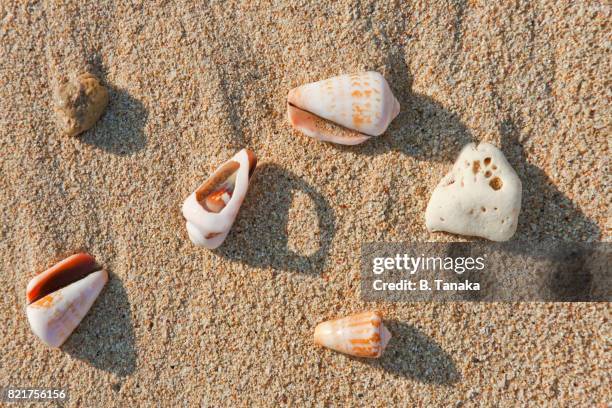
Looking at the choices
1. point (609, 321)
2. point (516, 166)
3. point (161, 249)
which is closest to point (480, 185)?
point (516, 166)

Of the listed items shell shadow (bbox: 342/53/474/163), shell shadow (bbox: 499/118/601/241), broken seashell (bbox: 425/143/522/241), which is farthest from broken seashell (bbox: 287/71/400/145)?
shell shadow (bbox: 499/118/601/241)

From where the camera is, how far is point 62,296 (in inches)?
67.9

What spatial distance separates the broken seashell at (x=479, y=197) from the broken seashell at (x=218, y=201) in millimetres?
665

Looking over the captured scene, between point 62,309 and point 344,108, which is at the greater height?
point 344,108

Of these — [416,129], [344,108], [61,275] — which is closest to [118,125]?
[61,275]

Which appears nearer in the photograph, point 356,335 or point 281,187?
point 356,335

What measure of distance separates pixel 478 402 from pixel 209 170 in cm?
126

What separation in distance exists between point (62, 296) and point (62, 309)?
0.05 metres

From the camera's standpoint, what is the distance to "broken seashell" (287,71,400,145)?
156 cm

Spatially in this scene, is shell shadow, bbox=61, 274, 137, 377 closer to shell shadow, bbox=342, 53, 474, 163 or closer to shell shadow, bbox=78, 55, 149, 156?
shell shadow, bbox=78, 55, 149, 156

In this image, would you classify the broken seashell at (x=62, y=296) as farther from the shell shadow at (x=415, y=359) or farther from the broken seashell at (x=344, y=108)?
the shell shadow at (x=415, y=359)

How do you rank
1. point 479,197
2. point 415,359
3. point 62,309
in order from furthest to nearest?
point 62,309, point 415,359, point 479,197

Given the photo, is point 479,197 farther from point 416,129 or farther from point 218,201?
point 218,201

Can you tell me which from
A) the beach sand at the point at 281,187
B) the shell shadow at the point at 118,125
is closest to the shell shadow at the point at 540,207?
the beach sand at the point at 281,187
